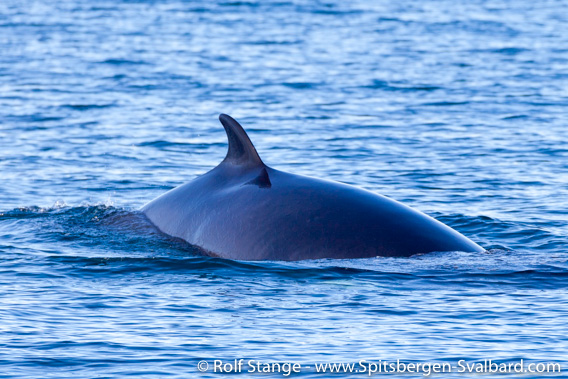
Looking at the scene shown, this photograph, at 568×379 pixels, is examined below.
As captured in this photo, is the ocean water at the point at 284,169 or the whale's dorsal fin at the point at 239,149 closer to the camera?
the ocean water at the point at 284,169

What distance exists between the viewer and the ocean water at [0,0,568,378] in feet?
34.2

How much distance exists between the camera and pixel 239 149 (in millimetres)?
13195

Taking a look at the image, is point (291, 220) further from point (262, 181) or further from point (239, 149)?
point (239, 149)

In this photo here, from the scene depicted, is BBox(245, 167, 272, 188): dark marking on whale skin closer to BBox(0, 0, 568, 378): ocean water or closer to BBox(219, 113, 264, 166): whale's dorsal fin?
BBox(219, 113, 264, 166): whale's dorsal fin

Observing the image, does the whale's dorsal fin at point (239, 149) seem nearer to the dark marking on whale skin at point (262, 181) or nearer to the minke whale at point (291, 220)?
the minke whale at point (291, 220)

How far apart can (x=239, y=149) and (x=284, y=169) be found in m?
8.24

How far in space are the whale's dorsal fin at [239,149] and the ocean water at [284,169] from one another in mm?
1248

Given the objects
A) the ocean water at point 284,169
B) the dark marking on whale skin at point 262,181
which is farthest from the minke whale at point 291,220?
the ocean water at point 284,169

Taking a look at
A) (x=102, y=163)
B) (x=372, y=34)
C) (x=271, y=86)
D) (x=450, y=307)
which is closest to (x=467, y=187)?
(x=102, y=163)

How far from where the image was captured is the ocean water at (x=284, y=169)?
1044 cm

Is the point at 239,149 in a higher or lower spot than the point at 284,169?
higher

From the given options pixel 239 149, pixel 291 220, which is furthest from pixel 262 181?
pixel 291 220

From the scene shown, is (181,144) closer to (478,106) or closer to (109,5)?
(478,106)

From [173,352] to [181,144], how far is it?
47.8ft
